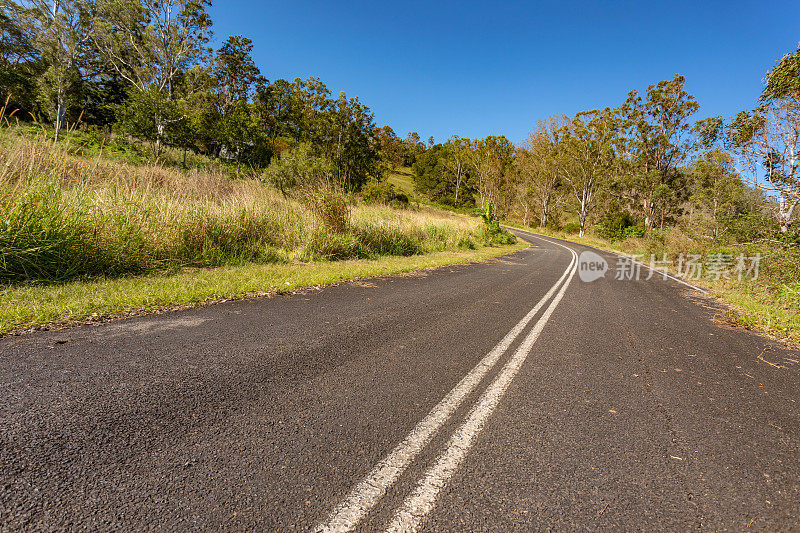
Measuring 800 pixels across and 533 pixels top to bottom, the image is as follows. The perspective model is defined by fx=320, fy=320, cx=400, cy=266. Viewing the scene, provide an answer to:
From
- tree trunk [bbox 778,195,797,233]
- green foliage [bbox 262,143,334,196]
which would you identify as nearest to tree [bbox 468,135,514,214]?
green foliage [bbox 262,143,334,196]

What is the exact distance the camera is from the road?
1480mm

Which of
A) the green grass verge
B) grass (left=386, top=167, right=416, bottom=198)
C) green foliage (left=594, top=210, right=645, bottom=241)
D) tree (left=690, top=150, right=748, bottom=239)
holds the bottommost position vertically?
the green grass verge

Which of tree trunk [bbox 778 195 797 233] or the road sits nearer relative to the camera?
the road

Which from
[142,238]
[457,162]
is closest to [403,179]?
[457,162]

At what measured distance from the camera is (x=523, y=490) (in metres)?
1.67

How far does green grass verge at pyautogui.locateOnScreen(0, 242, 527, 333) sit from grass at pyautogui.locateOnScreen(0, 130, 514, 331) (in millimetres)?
17

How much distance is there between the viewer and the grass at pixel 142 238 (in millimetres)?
4676

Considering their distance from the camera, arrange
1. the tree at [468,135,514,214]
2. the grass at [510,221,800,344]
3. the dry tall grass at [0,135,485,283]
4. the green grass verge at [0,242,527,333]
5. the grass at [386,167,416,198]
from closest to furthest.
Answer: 1. the green grass verge at [0,242,527,333]
2. the dry tall grass at [0,135,485,283]
3. the grass at [510,221,800,344]
4. the tree at [468,135,514,214]
5. the grass at [386,167,416,198]

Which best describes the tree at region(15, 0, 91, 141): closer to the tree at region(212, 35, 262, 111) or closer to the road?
the tree at region(212, 35, 262, 111)

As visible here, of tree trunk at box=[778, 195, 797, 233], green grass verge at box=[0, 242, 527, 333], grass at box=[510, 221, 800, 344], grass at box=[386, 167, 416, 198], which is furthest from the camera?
grass at box=[386, 167, 416, 198]

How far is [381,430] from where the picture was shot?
2104mm

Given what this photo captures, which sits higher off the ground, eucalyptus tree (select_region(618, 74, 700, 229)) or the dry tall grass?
eucalyptus tree (select_region(618, 74, 700, 229))

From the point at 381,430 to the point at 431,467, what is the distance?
1.43ft

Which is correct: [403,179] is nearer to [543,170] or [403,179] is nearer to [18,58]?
[543,170]
